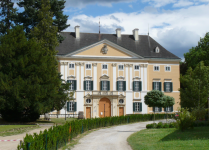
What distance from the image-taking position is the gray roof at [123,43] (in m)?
50.1

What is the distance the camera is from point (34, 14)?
39281 mm

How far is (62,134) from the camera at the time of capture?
53.1 ft

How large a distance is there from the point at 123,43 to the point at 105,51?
211 inches

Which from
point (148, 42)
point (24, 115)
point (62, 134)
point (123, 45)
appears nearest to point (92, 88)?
point (123, 45)

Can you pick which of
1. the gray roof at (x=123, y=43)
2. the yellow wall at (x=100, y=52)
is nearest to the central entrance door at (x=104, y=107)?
the yellow wall at (x=100, y=52)

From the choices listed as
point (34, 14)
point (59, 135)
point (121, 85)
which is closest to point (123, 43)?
point (121, 85)

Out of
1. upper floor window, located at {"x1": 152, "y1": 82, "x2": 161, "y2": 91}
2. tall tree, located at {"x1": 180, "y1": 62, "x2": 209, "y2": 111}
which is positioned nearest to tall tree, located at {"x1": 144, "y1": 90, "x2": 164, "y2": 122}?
tall tree, located at {"x1": 180, "y1": 62, "x2": 209, "y2": 111}

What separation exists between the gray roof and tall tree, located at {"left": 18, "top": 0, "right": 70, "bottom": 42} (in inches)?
289

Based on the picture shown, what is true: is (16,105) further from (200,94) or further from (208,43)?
(208,43)

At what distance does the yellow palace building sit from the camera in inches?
1875

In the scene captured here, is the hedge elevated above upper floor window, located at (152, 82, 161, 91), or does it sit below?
below

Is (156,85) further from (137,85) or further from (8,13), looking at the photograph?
(8,13)

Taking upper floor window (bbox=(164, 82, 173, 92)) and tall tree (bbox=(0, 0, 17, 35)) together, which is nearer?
tall tree (bbox=(0, 0, 17, 35))

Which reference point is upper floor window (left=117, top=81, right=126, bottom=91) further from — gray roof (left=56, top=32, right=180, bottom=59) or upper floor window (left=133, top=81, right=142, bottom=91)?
gray roof (left=56, top=32, right=180, bottom=59)
